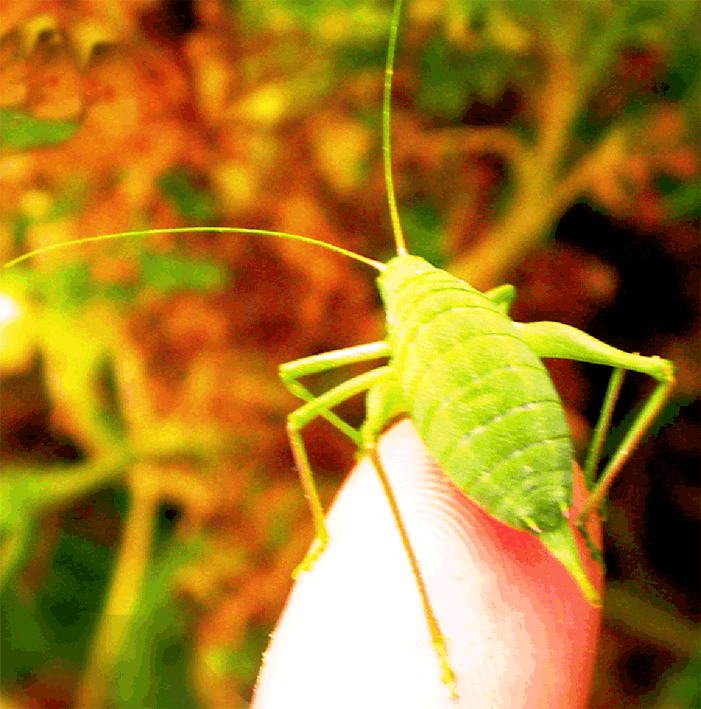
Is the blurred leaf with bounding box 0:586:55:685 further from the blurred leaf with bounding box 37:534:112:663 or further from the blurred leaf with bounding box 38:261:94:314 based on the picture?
the blurred leaf with bounding box 38:261:94:314

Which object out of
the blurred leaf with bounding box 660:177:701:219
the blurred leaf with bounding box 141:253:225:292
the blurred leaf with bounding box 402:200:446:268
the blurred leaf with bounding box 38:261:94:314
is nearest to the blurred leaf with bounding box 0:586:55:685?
the blurred leaf with bounding box 38:261:94:314

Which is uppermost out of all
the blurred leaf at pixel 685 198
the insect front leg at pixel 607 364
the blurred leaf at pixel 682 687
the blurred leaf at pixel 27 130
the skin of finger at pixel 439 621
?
the blurred leaf at pixel 685 198

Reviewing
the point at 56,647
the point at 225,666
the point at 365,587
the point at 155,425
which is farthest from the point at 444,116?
the point at 56,647

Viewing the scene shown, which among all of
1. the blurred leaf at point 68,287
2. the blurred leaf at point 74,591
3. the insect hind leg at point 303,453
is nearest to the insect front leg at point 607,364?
the insect hind leg at point 303,453

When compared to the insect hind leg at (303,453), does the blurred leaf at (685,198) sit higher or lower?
higher

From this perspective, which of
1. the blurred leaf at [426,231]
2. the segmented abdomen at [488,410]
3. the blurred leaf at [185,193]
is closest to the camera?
the segmented abdomen at [488,410]

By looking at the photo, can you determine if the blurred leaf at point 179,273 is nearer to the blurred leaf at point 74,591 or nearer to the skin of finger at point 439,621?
the blurred leaf at point 74,591

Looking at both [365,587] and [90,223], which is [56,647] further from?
[365,587]
